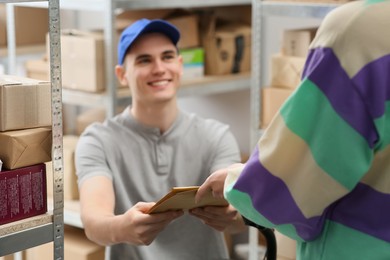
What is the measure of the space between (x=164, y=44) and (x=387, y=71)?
1403 millimetres

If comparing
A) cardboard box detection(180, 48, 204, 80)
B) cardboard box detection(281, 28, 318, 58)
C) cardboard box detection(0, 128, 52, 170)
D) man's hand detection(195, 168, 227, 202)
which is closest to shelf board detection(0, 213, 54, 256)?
cardboard box detection(0, 128, 52, 170)

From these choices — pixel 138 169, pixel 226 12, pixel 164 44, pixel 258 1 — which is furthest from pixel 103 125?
pixel 226 12

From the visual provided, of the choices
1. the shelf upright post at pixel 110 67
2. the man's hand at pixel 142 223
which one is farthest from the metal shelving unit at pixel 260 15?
the man's hand at pixel 142 223

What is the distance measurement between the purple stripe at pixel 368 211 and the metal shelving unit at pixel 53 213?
0.77 m

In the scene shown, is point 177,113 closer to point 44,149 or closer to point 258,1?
point 258,1

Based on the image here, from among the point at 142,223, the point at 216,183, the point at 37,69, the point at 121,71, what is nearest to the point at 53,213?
the point at 142,223

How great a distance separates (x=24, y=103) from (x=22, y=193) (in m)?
0.22

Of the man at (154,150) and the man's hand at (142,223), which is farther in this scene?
the man at (154,150)

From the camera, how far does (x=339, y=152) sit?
4.07ft

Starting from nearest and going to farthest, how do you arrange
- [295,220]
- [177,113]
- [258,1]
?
[295,220] < [177,113] < [258,1]

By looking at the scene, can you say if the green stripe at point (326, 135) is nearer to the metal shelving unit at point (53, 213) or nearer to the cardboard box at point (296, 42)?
the metal shelving unit at point (53, 213)

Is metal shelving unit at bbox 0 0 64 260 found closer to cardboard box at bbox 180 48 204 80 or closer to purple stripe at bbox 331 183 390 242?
purple stripe at bbox 331 183 390 242

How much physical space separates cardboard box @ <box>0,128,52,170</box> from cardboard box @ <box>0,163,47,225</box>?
19 mm

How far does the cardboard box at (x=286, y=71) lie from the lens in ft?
9.12
